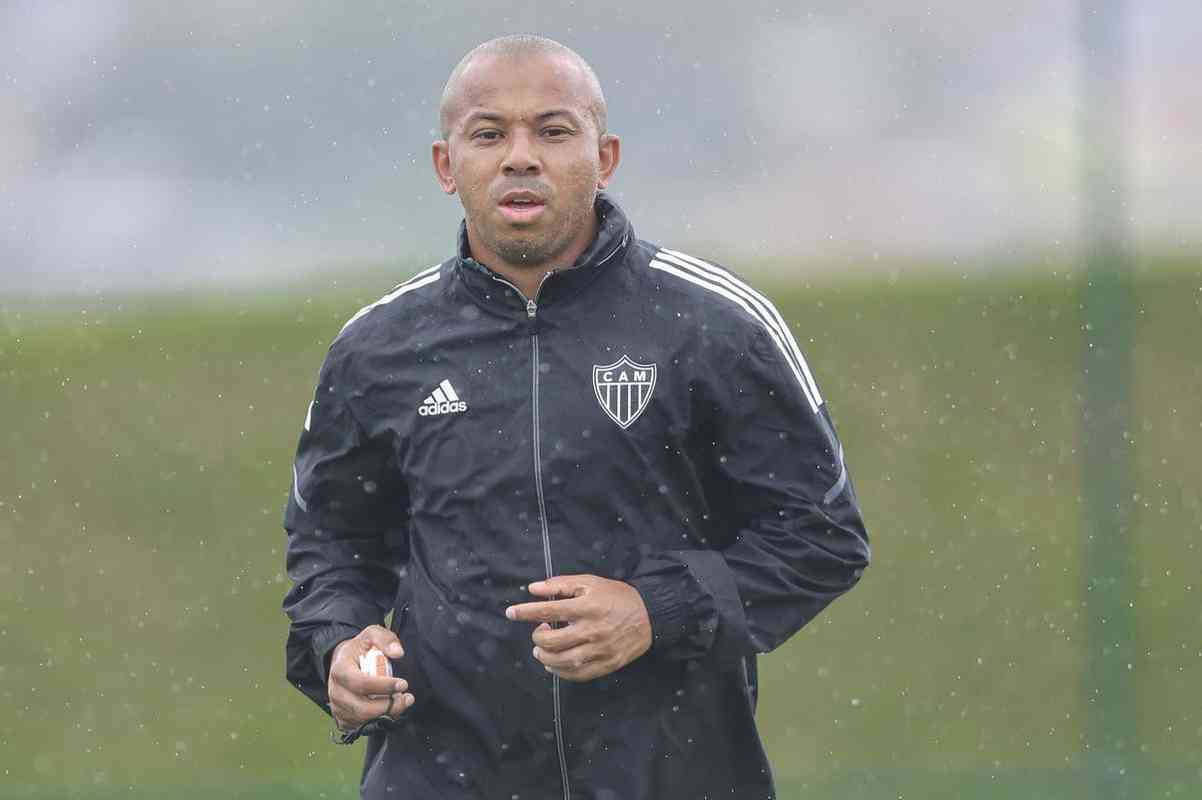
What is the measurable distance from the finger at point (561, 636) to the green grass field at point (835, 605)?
9.29 ft

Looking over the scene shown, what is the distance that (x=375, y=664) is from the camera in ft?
7.91

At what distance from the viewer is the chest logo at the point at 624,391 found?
249 centimetres

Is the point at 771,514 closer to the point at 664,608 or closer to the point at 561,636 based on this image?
the point at 664,608

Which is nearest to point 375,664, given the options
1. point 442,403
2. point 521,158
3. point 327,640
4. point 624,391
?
point 327,640

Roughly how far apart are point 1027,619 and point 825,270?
1.16 m

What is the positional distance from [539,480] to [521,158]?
0.44 metres

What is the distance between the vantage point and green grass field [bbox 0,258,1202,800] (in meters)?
5.02

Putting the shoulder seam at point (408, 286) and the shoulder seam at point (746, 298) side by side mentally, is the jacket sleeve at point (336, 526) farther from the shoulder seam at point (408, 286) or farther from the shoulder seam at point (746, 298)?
the shoulder seam at point (746, 298)

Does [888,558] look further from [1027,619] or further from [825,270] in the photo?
[825,270]

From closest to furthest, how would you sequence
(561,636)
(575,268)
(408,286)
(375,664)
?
(561,636), (375,664), (575,268), (408,286)

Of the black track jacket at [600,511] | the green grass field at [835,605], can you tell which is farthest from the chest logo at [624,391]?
the green grass field at [835,605]

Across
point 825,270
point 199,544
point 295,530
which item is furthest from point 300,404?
point 295,530

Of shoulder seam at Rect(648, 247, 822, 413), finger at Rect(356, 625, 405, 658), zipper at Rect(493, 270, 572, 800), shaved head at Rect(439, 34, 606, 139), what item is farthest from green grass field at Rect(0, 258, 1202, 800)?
finger at Rect(356, 625, 405, 658)

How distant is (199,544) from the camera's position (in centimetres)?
533
